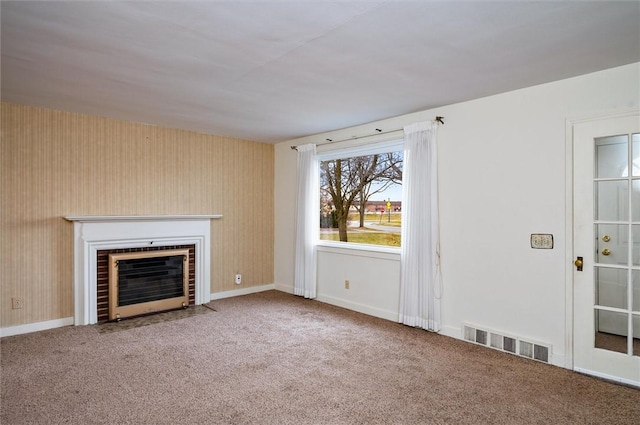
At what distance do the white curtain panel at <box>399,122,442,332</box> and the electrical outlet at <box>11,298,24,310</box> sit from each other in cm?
425

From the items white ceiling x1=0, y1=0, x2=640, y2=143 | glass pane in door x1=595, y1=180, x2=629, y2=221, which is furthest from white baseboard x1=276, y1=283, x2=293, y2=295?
glass pane in door x1=595, y1=180, x2=629, y2=221

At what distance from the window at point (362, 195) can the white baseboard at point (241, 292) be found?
1329 millimetres

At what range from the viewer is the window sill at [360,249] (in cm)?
459

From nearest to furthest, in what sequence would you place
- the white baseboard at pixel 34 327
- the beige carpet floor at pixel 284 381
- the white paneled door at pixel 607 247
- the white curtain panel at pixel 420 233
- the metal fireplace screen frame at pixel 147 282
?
the beige carpet floor at pixel 284 381, the white paneled door at pixel 607 247, the white baseboard at pixel 34 327, the white curtain panel at pixel 420 233, the metal fireplace screen frame at pixel 147 282

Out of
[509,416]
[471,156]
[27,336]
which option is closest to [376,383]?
[509,416]

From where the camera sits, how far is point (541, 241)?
334 cm

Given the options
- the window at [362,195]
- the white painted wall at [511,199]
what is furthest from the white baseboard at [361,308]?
the window at [362,195]

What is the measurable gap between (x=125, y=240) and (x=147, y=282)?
24.5 inches

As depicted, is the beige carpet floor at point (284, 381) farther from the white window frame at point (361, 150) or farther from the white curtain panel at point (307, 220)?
the white curtain panel at point (307, 220)

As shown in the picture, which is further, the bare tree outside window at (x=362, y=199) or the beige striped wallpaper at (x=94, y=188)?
the bare tree outside window at (x=362, y=199)

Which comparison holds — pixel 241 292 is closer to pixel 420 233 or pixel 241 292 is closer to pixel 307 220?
pixel 307 220

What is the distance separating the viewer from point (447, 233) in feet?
13.1

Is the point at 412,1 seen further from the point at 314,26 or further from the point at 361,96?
the point at 361,96

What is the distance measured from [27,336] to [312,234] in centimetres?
355
